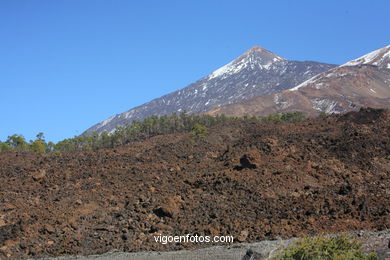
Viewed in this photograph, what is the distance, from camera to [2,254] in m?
13.0

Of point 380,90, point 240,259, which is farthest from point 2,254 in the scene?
point 380,90

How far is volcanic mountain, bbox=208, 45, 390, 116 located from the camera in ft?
394

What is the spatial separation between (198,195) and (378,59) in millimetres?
184875

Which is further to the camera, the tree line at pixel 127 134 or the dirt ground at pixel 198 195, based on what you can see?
the tree line at pixel 127 134

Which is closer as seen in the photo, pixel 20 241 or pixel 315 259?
pixel 315 259

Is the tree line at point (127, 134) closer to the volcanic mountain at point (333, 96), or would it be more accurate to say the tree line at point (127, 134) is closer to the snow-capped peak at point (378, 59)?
the volcanic mountain at point (333, 96)

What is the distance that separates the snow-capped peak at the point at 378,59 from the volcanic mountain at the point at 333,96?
10333mm

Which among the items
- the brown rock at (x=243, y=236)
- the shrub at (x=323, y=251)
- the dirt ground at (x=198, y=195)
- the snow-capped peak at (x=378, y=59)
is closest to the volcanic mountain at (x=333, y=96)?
the snow-capped peak at (x=378, y=59)

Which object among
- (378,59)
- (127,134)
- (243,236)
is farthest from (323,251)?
(378,59)

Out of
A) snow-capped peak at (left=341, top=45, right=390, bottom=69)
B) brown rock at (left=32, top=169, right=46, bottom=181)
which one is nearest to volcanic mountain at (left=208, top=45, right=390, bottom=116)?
snow-capped peak at (left=341, top=45, right=390, bottom=69)

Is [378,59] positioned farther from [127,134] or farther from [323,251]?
[323,251]

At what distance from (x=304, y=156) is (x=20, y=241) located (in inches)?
409

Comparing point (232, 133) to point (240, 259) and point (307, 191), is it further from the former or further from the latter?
point (240, 259)

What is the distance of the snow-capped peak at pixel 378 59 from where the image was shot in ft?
591
